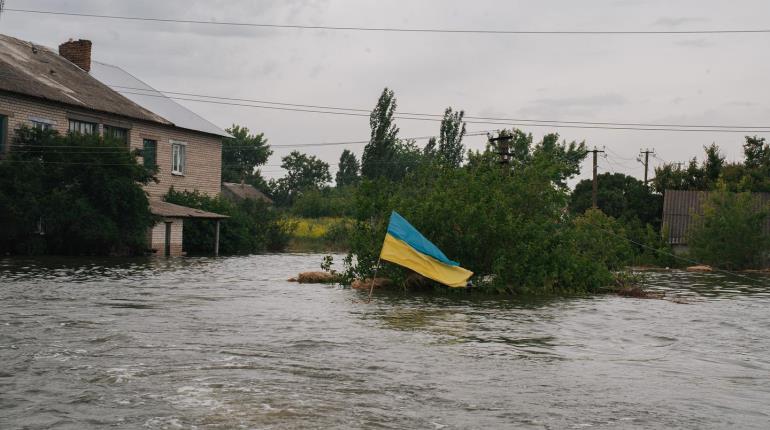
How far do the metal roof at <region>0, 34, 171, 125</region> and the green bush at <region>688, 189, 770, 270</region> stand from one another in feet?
93.4

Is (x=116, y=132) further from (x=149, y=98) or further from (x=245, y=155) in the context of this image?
(x=245, y=155)

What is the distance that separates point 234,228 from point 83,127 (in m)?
11.9

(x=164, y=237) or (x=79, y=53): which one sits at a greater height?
(x=79, y=53)

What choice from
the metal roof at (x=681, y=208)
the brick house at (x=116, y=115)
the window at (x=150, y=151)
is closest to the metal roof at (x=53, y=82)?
the brick house at (x=116, y=115)

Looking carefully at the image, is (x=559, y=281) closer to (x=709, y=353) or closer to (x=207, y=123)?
(x=709, y=353)

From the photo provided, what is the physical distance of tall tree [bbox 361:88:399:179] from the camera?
71.4 metres

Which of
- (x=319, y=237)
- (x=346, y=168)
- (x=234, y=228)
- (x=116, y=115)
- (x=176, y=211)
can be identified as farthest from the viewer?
(x=346, y=168)

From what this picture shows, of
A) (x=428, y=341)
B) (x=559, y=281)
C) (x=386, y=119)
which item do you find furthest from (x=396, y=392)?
(x=386, y=119)

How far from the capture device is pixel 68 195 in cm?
3700

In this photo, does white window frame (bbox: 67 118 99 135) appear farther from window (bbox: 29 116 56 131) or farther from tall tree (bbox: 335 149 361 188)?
tall tree (bbox: 335 149 361 188)

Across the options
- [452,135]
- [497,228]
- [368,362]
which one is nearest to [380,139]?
[452,135]

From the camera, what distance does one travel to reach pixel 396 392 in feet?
32.3

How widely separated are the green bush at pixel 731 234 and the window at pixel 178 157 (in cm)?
2771

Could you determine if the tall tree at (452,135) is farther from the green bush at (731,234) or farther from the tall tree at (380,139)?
the green bush at (731,234)
